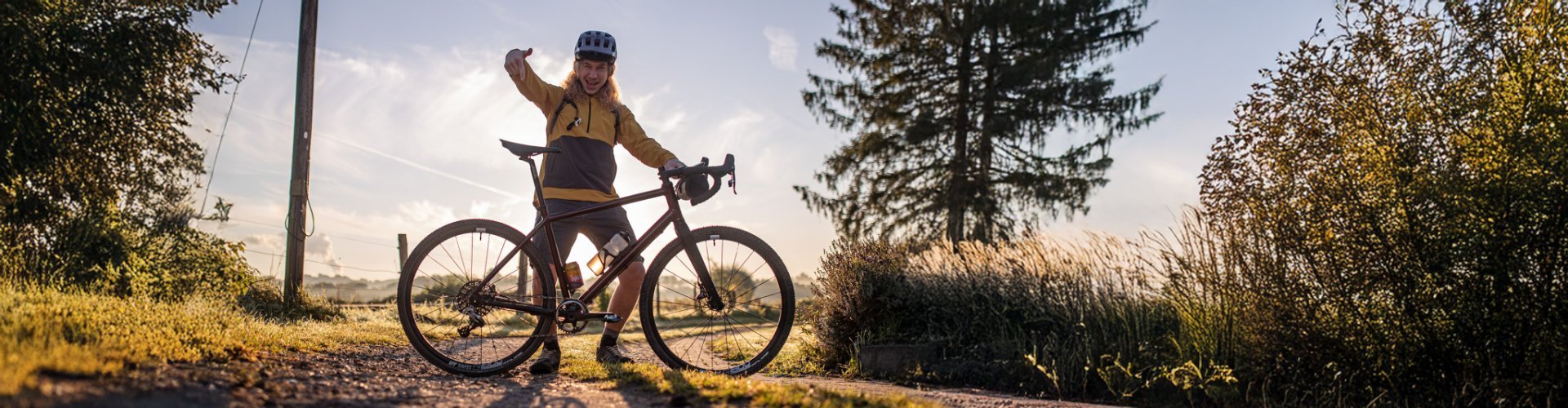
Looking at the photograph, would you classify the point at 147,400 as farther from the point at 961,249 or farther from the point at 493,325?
the point at 961,249

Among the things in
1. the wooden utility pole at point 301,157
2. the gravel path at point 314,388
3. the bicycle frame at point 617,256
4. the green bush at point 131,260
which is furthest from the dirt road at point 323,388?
the wooden utility pole at point 301,157

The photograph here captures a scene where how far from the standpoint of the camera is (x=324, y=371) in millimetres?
3865

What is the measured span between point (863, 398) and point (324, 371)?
2420mm

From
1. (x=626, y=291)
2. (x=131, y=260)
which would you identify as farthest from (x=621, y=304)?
(x=131, y=260)

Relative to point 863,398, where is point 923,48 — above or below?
above

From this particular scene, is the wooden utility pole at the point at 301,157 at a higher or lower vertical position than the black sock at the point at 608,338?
higher

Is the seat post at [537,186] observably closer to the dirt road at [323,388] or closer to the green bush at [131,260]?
the dirt road at [323,388]

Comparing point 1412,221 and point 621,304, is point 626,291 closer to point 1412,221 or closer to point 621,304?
point 621,304

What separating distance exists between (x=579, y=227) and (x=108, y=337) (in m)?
1.96

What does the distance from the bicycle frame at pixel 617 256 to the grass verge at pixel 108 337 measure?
1161 mm

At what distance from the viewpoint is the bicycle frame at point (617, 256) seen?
4250 millimetres

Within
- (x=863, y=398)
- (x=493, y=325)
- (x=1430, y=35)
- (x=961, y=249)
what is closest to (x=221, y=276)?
(x=493, y=325)

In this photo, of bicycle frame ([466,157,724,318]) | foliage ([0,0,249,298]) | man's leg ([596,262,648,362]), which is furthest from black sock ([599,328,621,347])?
foliage ([0,0,249,298])

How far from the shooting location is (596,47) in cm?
452
